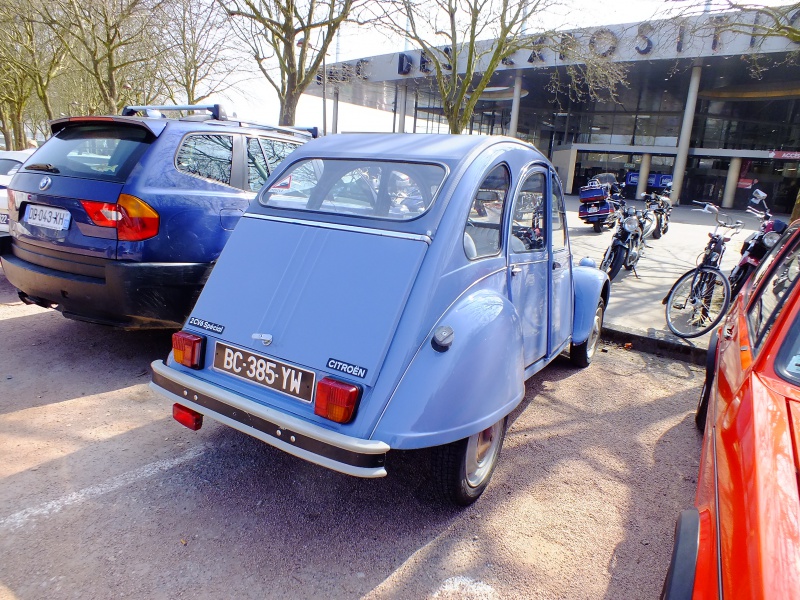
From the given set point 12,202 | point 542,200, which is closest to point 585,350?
point 542,200

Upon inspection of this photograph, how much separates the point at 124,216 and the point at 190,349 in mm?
1631

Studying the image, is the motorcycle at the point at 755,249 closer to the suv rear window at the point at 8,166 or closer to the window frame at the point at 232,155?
the window frame at the point at 232,155

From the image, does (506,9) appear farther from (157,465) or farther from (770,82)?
(770,82)

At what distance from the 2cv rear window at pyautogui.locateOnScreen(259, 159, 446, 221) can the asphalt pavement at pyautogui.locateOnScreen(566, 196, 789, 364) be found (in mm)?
3814

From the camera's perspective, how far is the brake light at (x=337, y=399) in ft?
7.39

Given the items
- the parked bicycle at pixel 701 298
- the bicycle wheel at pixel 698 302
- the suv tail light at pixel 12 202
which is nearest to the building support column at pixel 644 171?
the parked bicycle at pixel 701 298

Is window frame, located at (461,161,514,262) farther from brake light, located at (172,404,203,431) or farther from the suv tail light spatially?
the suv tail light

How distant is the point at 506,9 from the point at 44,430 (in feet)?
50.5

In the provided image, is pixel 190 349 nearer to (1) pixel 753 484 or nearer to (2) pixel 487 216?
(2) pixel 487 216

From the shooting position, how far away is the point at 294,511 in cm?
271

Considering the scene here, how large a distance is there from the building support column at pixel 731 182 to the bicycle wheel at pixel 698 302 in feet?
99.9

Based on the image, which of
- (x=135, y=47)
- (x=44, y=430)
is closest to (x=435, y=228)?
(x=44, y=430)

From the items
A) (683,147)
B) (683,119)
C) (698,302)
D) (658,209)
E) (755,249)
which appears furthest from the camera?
(683,147)

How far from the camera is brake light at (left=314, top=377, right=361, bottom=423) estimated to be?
225cm
